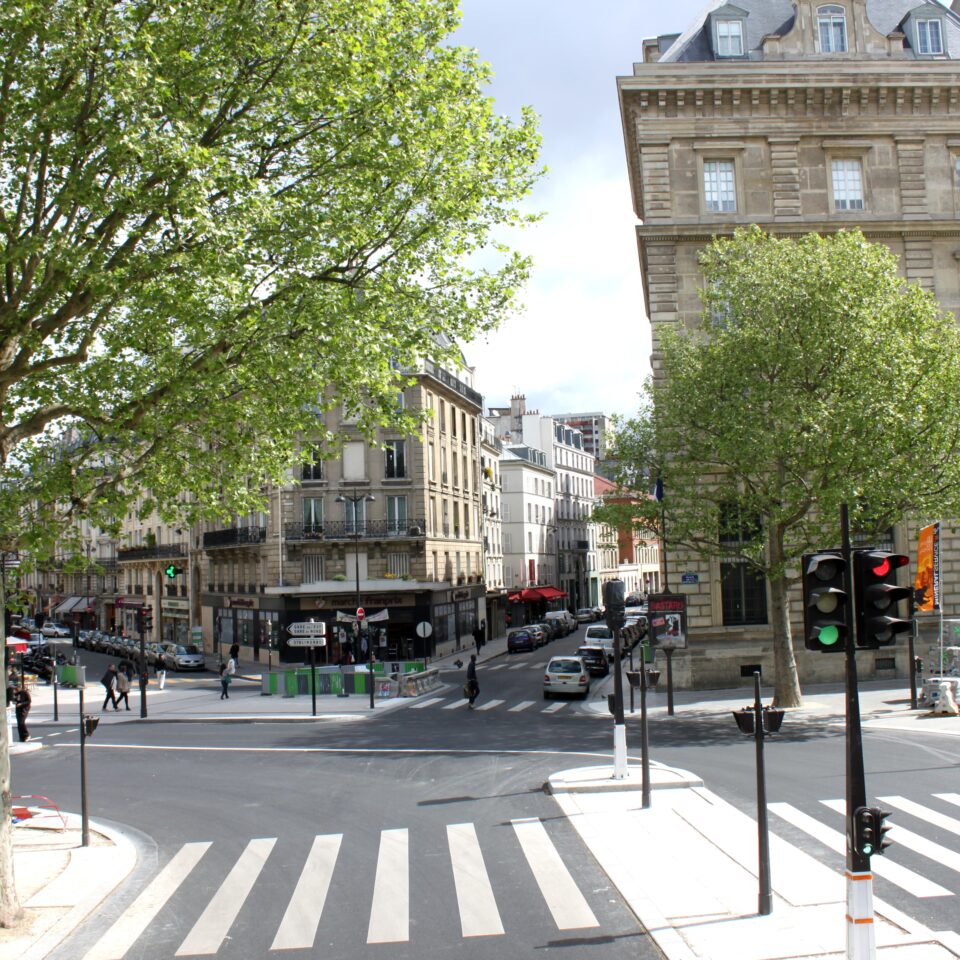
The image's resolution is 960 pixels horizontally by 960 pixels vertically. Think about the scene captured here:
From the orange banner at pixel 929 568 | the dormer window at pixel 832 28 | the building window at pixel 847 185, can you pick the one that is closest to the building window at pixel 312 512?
the building window at pixel 847 185

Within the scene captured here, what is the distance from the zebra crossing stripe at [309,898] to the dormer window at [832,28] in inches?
1261

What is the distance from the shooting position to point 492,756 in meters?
20.5

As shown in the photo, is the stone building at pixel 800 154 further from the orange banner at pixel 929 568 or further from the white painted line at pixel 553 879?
the white painted line at pixel 553 879

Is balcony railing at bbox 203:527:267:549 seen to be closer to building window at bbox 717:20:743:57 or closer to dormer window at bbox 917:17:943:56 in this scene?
building window at bbox 717:20:743:57

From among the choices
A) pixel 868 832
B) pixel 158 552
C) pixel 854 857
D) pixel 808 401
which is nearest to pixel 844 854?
pixel 854 857

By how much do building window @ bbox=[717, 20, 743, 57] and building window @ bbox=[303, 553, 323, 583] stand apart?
28.7 metres

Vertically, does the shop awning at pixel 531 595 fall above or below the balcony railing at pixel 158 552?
below

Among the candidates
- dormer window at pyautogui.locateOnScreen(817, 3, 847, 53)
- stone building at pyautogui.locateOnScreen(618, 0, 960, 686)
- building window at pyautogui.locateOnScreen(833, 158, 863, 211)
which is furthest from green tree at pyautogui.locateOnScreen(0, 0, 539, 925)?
dormer window at pyautogui.locateOnScreen(817, 3, 847, 53)

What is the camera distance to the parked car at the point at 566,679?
31172 mm

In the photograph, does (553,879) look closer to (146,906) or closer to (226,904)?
(226,904)

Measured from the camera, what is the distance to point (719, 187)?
33.1 meters

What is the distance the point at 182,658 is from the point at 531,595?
32532 mm

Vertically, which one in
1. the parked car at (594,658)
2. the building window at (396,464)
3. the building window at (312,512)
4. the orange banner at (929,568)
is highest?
the building window at (396,464)

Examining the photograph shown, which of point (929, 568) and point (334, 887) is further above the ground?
point (929, 568)
